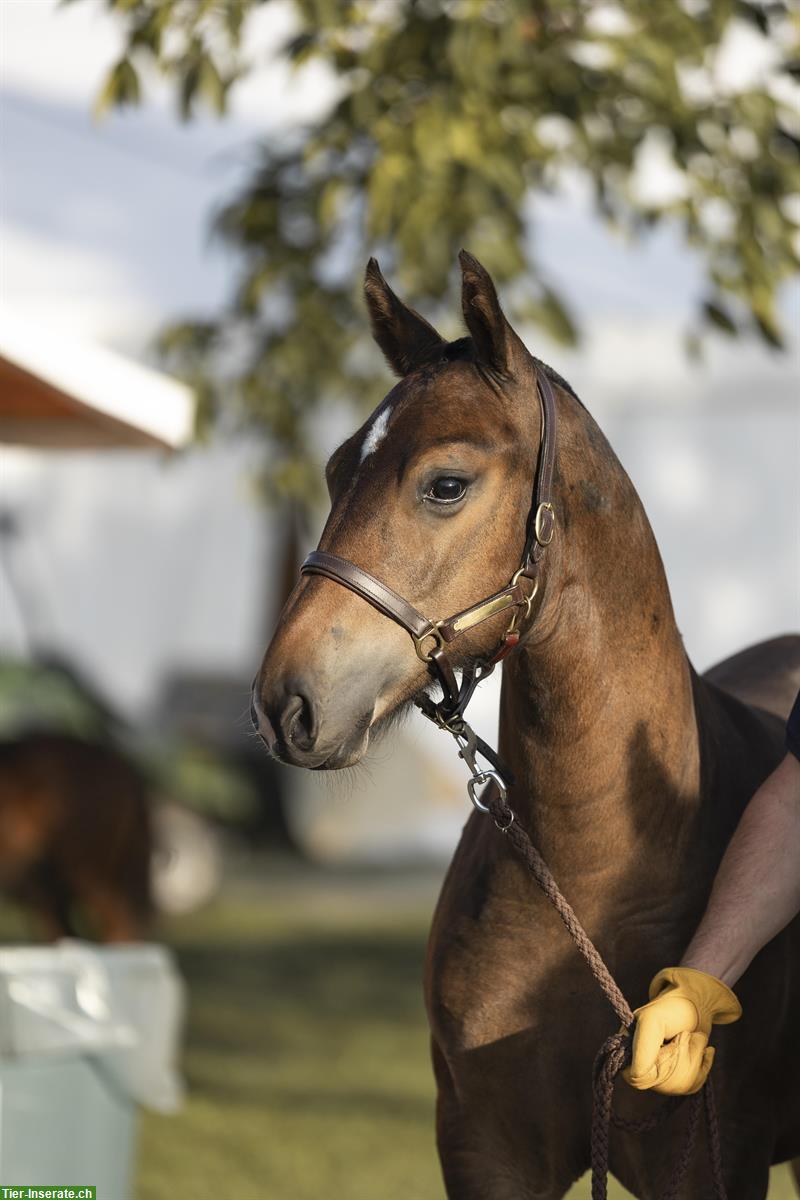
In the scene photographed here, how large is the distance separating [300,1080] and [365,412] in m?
3.06

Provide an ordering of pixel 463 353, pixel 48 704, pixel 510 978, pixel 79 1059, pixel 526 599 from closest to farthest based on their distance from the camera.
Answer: pixel 526 599, pixel 463 353, pixel 510 978, pixel 79 1059, pixel 48 704

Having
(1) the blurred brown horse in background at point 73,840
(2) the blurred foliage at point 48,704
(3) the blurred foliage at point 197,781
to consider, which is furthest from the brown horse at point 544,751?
(3) the blurred foliage at point 197,781

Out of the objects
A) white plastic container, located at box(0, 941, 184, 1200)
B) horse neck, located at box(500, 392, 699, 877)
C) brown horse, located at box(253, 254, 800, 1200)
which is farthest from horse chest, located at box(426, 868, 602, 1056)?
white plastic container, located at box(0, 941, 184, 1200)

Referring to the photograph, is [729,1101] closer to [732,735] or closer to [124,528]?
A: [732,735]

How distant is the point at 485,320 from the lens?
1849mm

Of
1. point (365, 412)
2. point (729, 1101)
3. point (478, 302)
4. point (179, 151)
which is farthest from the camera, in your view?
point (179, 151)

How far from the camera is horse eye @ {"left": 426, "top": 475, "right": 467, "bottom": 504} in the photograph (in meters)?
1.79

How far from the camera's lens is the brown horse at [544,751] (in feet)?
5.90

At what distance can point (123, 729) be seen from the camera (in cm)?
775

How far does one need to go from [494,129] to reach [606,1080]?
9.32 ft

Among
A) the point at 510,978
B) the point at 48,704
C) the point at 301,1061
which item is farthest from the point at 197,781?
the point at 510,978

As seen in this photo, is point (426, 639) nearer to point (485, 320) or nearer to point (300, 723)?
point (300, 723)

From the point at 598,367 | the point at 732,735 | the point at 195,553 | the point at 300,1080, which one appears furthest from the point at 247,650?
the point at 732,735

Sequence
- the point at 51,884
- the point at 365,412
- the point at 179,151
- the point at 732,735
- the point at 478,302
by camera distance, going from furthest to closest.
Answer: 1. the point at 179,151
2. the point at 365,412
3. the point at 51,884
4. the point at 732,735
5. the point at 478,302
